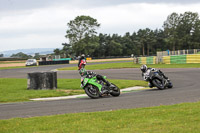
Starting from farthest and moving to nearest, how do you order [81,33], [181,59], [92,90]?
[81,33] < [181,59] < [92,90]

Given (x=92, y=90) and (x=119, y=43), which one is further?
(x=119, y=43)

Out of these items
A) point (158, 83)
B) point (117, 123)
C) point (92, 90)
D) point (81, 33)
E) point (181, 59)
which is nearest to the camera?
point (117, 123)

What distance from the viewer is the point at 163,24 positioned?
11006 cm

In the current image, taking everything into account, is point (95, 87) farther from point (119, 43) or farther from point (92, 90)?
point (119, 43)

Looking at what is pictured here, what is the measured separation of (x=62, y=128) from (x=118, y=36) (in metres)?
120

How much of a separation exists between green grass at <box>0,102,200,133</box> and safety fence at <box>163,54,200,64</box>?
Answer: 31.1m

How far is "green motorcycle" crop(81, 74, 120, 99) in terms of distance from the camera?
43.0 ft

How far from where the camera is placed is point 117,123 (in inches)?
274

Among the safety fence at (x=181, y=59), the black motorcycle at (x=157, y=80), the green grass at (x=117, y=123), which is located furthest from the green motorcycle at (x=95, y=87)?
the safety fence at (x=181, y=59)

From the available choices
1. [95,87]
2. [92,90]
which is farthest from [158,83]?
[92,90]

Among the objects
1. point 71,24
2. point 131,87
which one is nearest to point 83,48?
point 71,24

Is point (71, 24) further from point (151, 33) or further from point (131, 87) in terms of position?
point (131, 87)

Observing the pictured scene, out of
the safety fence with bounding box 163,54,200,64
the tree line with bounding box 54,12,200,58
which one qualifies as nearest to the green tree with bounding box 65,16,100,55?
the tree line with bounding box 54,12,200,58

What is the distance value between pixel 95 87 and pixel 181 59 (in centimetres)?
2874
